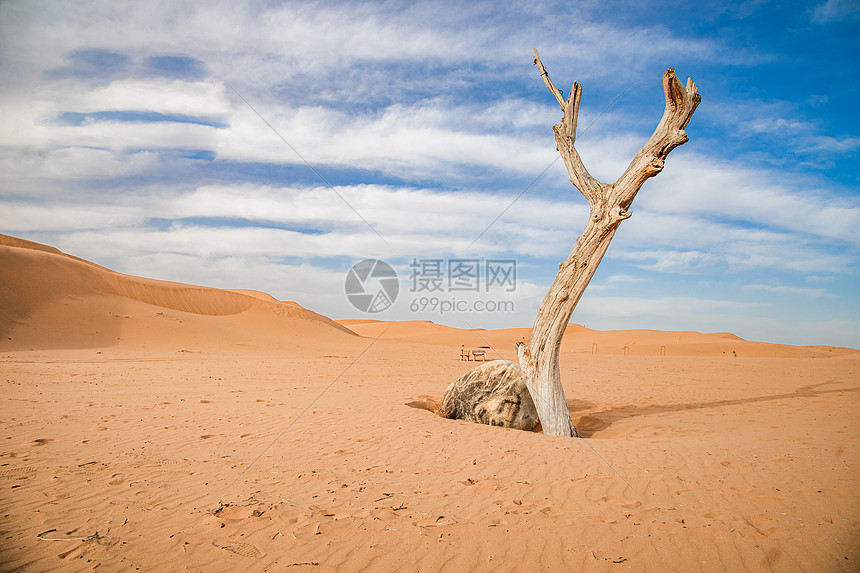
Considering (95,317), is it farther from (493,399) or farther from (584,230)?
(584,230)

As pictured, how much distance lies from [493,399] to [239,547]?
→ 5674 millimetres

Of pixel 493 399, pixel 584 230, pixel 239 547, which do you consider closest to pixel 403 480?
pixel 239 547

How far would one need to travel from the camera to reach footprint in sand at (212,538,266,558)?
3445 mm

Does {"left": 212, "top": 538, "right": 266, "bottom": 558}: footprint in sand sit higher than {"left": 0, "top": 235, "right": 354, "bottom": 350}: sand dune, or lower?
lower

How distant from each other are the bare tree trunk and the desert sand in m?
0.97

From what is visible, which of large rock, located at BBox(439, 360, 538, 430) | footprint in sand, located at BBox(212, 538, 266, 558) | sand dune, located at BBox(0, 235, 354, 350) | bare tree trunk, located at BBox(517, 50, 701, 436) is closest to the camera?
footprint in sand, located at BBox(212, 538, 266, 558)

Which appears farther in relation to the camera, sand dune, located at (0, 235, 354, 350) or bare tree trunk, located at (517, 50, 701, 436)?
sand dune, located at (0, 235, 354, 350)

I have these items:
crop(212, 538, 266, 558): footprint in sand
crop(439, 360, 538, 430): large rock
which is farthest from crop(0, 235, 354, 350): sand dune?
crop(212, 538, 266, 558): footprint in sand

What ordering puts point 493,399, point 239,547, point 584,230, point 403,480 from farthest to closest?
point 493,399 < point 584,230 < point 403,480 < point 239,547

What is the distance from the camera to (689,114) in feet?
24.3

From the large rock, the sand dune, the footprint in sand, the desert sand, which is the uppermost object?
the sand dune

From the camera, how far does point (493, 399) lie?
8.55 m

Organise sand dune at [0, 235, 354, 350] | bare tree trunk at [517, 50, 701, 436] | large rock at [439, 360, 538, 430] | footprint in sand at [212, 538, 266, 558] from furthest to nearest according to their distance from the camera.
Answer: sand dune at [0, 235, 354, 350] → large rock at [439, 360, 538, 430] → bare tree trunk at [517, 50, 701, 436] → footprint in sand at [212, 538, 266, 558]

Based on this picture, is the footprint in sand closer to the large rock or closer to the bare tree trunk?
the bare tree trunk
